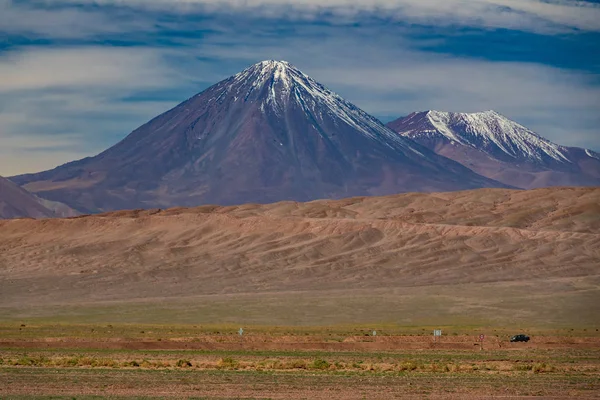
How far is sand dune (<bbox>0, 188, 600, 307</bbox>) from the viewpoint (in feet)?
366

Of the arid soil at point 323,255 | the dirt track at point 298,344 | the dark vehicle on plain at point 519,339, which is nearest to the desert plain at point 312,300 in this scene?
the dirt track at point 298,344

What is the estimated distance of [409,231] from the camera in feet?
442

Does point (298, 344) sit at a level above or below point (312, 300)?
below

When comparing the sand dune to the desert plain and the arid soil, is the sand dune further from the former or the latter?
the desert plain

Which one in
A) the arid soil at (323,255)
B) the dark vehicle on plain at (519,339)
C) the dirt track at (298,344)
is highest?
the arid soil at (323,255)

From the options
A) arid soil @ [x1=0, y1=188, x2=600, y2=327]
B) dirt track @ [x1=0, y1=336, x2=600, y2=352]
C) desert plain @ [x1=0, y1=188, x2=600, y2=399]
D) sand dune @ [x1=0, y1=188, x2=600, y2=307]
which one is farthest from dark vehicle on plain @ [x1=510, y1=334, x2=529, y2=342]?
sand dune @ [x1=0, y1=188, x2=600, y2=307]

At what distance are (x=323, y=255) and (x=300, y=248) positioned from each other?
4.12 meters

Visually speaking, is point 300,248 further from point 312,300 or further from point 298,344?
point 298,344

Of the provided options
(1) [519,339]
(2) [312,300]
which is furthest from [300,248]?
(1) [519,339]

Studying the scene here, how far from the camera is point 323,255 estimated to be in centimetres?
12675

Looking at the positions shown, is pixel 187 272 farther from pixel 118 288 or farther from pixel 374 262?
pixel 374 262

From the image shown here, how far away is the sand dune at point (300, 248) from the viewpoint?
11156cm

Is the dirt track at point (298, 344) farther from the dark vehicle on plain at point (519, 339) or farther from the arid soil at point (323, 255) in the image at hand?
the arid soil at point (323, 255)

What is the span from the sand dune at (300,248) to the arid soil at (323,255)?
0.20 metres
